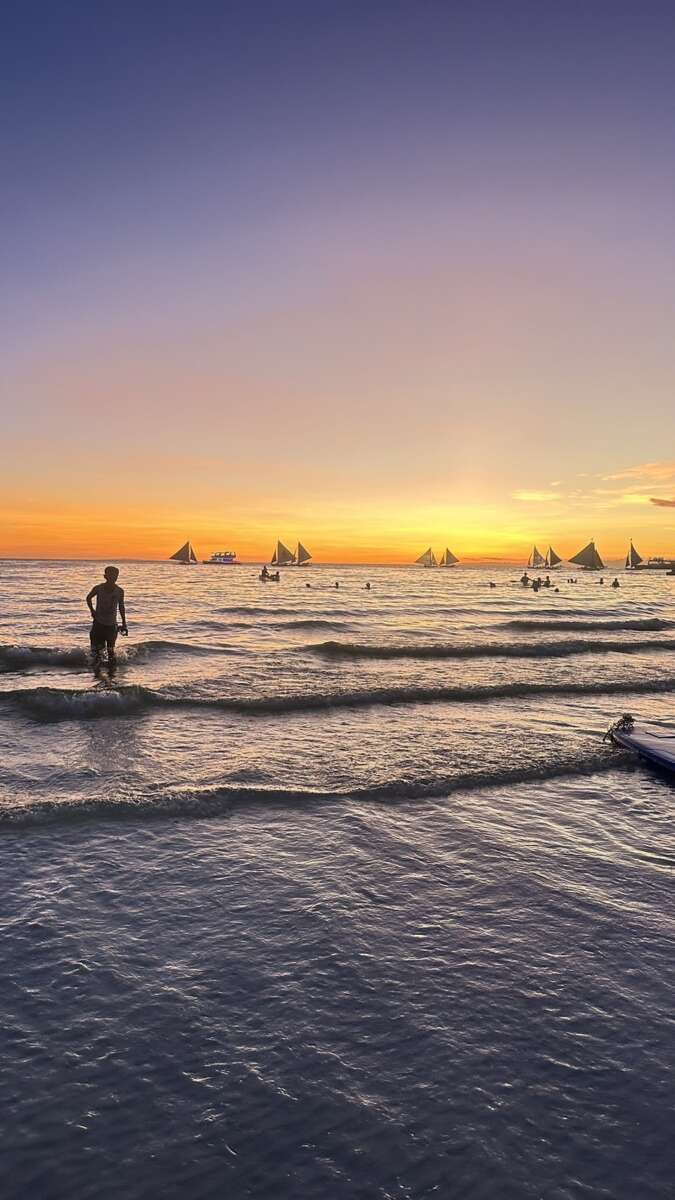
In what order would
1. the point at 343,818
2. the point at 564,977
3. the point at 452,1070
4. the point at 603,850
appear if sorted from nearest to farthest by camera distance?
the point at 452,1070
the point at 564,977
the point at 603,850
the point at 343,818

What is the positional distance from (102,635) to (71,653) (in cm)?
350

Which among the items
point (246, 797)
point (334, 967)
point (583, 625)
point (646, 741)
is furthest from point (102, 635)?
point (583, 625)

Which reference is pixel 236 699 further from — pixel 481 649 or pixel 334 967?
pixel 481 649

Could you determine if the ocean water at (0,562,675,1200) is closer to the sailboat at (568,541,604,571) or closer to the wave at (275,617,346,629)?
the wave at (275,617,346,629)

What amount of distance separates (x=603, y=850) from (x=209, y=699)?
10.2 metres

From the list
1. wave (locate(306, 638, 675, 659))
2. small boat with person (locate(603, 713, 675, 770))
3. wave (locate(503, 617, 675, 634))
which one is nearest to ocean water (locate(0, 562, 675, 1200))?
small boat with person (locate(603, 713, 675, 770))

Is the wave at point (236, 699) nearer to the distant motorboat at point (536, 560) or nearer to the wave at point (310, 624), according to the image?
the wave at point (310, 624)

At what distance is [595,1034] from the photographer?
13.9 feet

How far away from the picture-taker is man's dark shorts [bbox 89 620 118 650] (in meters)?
18.8

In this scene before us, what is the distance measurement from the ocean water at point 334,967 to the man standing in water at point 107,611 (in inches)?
246

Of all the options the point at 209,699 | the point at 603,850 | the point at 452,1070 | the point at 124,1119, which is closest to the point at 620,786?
the point at 603,850

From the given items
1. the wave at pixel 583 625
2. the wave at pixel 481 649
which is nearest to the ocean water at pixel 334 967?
the wave at pixel 481 649

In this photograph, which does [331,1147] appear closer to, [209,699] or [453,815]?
[453,815]

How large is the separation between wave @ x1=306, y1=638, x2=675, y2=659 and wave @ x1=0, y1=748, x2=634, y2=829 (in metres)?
14.3
